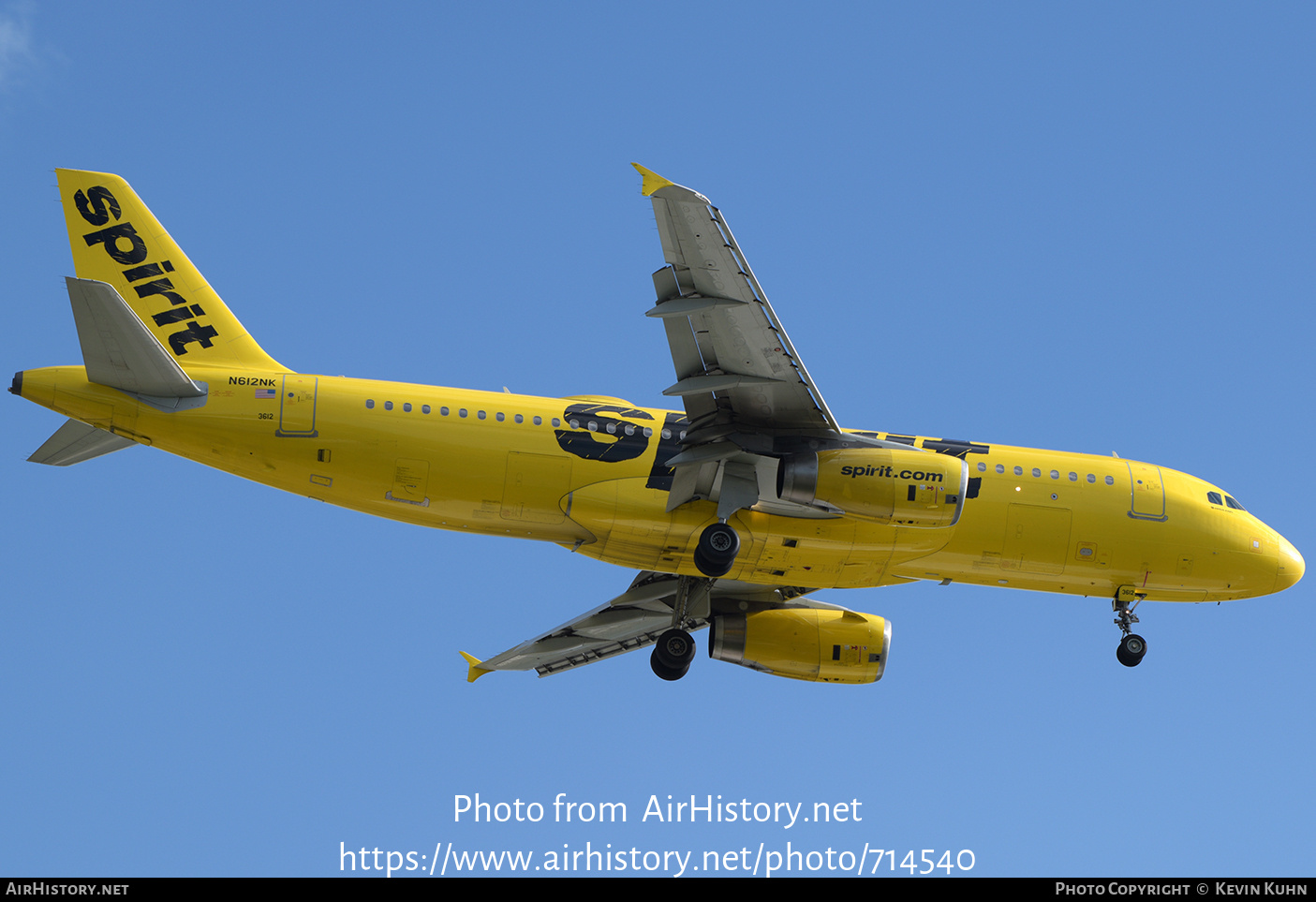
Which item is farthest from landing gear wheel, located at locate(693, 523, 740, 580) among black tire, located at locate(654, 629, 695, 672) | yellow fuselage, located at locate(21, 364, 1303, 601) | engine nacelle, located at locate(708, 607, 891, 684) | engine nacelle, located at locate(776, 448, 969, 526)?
engine nacelle, located at locate(708, 607, 891, 684)

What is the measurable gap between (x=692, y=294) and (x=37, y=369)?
11436 millimetres

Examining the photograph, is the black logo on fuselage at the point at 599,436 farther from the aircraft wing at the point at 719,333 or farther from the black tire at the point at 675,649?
the black tire at the point at 675,649

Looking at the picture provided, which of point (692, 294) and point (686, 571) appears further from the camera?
point (686, 571)

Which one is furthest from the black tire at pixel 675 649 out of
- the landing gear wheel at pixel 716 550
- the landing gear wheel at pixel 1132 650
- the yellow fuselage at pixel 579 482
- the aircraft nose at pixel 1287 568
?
the aircraft nose at pixel 1287 568

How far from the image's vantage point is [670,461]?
22.2 metres

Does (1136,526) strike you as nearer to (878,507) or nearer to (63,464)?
(878,507)

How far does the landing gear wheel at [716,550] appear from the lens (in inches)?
874

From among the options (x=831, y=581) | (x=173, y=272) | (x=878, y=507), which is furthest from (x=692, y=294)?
(x=173, y=272)

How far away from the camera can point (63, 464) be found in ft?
74.5

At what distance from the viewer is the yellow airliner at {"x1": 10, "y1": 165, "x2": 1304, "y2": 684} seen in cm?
2136

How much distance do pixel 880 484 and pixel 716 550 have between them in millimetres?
3105

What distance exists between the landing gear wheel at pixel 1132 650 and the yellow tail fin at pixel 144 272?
691 inches

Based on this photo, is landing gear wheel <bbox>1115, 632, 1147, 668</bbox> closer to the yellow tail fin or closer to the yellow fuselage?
the yellow fuselage

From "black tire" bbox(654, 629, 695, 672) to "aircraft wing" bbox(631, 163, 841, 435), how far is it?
4.98 metres
